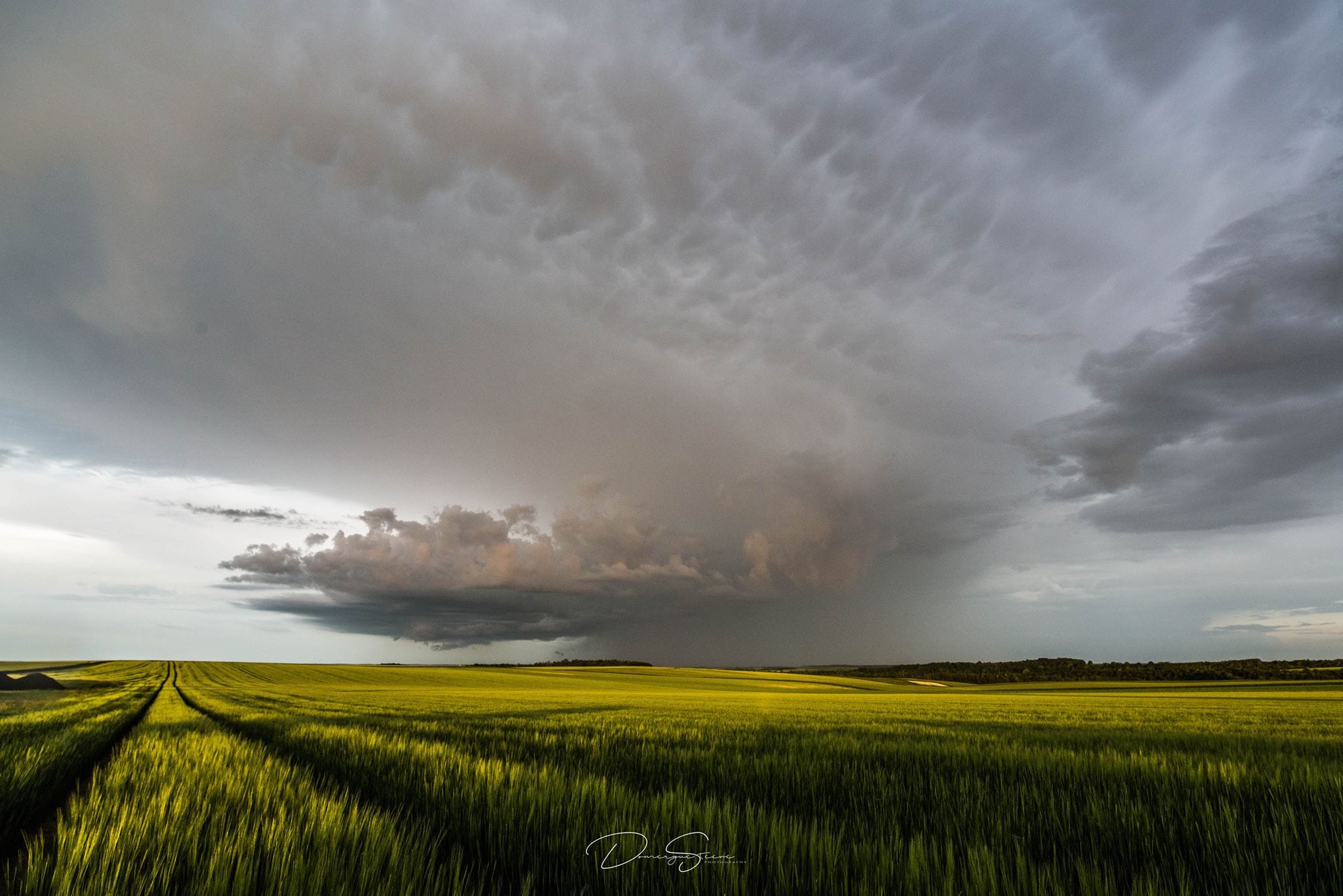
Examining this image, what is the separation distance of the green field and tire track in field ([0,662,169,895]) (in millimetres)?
37

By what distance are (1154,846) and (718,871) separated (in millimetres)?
2527

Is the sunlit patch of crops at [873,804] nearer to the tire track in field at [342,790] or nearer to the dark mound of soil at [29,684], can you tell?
the tire track in field at [342,790]

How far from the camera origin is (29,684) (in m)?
30.6

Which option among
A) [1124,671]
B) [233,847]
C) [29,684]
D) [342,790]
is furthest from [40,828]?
[1124,671]

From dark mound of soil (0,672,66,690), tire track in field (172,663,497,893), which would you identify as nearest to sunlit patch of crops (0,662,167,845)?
tire track in field (172,663,497,893)

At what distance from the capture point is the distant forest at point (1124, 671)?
366 ft

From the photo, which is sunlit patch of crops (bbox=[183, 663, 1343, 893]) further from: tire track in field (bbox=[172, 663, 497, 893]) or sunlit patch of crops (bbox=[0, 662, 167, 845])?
sunlit patch of crops (bbox=[0, 662, 167, 845])

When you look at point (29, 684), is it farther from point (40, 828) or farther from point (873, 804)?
point (873, 804)

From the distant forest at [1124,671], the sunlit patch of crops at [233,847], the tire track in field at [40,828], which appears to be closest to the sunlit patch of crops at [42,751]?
the tire track in field at [40,828]

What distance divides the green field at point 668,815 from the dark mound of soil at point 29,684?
28679 mm

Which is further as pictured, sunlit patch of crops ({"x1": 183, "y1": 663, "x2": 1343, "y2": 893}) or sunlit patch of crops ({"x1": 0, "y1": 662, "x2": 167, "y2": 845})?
sunlit patch of crops ({"x1": 0, "y1": 662, "x2": 167, "y2": 845})

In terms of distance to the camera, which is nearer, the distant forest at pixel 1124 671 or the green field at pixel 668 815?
the green field at pixel 668 815

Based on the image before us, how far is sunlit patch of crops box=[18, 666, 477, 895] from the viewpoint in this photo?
2.14m

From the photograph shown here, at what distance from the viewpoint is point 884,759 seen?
6.52 metres
